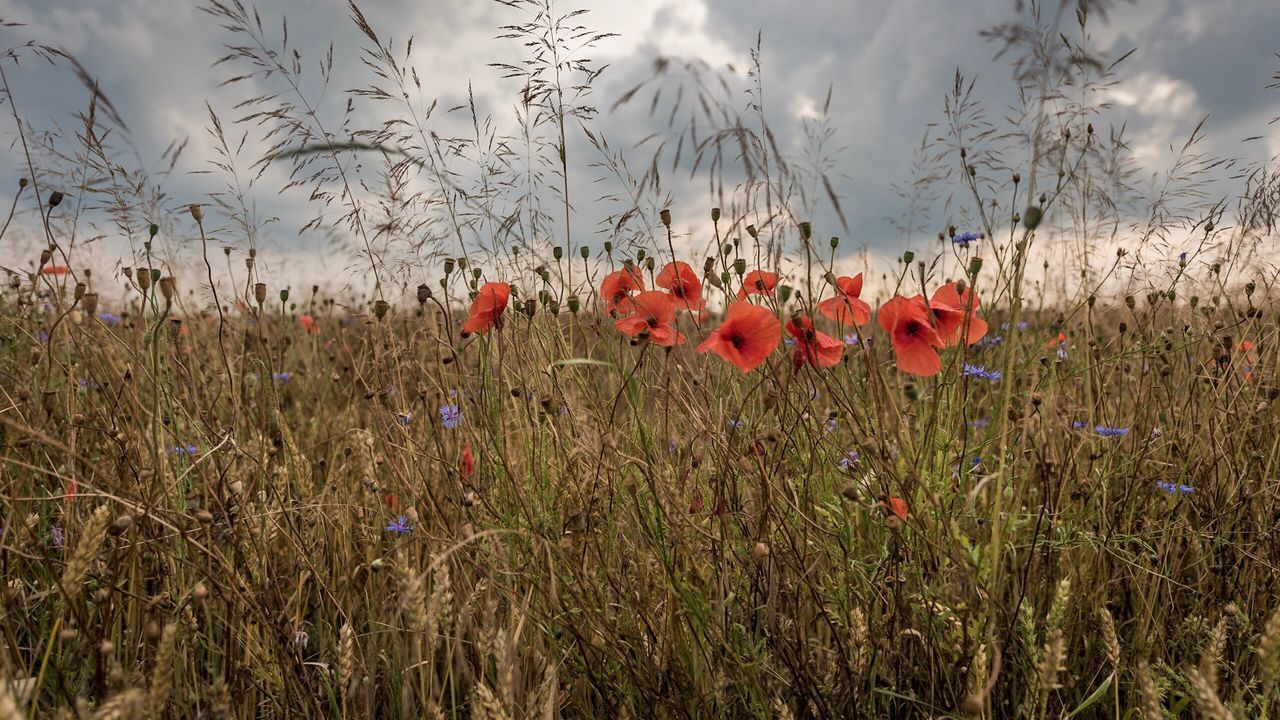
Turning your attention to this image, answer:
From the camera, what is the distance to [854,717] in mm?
1305

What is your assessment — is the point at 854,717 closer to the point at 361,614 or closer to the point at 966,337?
the point at 966,337

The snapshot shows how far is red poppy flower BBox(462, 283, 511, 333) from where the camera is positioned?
184cm

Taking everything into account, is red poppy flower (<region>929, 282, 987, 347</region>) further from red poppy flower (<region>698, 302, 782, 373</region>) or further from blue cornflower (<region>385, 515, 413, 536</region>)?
blue cornflower (<region>385, 515, 413, 536</region>)

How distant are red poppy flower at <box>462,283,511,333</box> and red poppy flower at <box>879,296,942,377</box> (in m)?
0.91

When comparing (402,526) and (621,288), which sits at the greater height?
(621,288)

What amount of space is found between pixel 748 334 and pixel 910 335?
387mm

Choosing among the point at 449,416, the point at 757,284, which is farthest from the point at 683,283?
the point at 449,416

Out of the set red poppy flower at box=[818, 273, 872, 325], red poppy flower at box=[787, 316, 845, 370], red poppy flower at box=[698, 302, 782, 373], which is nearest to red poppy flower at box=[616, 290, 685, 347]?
red poppy flower at box=[698, 302, 782, 373]

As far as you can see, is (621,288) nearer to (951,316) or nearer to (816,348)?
(816,348)

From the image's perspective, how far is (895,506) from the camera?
1.54 m

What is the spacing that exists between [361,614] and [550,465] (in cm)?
60

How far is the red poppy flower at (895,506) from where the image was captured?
133 cm

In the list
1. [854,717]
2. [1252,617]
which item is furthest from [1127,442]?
[854,717]

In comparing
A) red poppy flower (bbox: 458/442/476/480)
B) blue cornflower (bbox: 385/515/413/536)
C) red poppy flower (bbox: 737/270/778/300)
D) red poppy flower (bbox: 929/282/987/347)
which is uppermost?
red poppy flower (bbox: 737/270/778/300)
